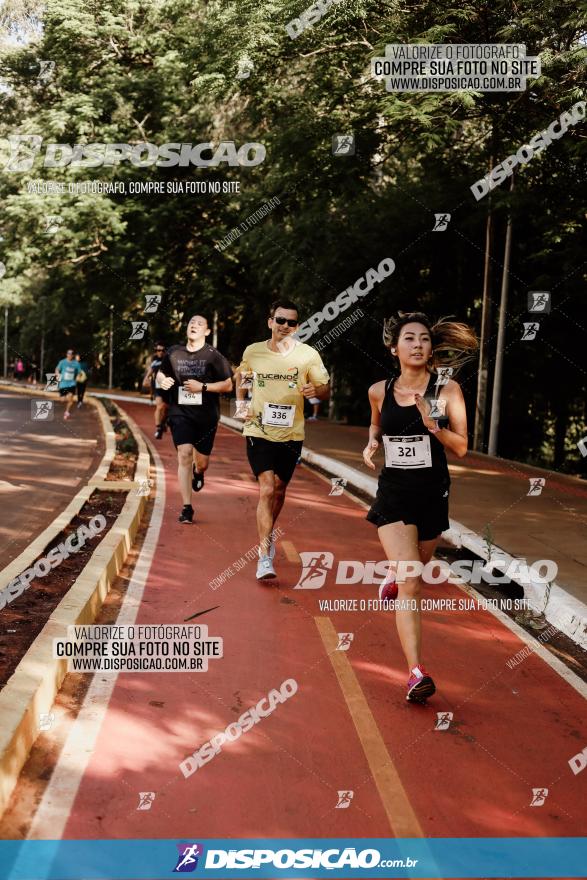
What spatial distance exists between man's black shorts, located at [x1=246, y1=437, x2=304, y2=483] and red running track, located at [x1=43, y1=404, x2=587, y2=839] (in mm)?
1025

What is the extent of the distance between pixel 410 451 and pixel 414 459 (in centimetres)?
5

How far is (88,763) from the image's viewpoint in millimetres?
4613

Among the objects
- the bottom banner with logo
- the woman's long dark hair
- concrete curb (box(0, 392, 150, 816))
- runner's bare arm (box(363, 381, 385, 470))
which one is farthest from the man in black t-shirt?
the bottom banner with logo

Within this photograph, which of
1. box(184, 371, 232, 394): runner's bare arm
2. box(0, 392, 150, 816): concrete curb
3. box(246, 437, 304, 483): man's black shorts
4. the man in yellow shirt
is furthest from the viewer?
box(184, 371, 232, 394): runner's bare arm

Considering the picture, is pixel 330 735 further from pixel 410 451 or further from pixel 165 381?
pixel 165 381

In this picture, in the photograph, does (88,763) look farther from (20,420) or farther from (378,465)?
(20,420)

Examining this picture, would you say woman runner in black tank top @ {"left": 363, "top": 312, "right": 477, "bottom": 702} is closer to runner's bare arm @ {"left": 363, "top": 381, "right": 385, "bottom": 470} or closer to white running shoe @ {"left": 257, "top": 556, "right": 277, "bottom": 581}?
runner's bare arm @ {"left": 363, "top": 381, "right": 385, "bottom": 470}

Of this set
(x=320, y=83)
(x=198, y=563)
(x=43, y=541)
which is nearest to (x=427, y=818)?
(x=198, y=563)

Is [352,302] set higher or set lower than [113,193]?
lower

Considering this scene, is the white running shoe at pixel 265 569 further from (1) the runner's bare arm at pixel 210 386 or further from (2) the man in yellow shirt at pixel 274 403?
(1) the runner's bare arm at pixel 210 386

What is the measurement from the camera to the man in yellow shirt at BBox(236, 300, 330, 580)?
8.05 meters

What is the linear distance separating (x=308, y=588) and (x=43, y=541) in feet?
9.67

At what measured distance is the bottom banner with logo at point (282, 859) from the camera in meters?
3.73

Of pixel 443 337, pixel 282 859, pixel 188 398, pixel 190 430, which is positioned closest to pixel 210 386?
pixel 188 398
